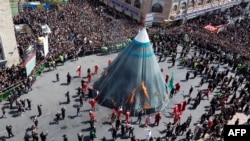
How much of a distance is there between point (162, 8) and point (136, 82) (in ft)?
75.9

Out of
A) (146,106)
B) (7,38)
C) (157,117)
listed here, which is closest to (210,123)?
(157,117)

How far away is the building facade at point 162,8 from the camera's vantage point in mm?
45688

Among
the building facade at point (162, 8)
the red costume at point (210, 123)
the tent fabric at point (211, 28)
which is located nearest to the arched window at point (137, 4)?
the building facade at point (162, 8)

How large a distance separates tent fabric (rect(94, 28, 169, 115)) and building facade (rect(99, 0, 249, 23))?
19.1 m

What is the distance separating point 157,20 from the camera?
1852 inches

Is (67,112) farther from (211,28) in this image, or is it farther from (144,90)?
(211,28)

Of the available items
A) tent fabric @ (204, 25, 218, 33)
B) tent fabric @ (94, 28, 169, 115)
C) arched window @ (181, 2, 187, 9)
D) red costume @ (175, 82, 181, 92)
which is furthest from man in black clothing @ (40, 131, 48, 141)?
arched window @ (181, 2, 187, 9)

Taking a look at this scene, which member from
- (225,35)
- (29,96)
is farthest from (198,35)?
(29,96)

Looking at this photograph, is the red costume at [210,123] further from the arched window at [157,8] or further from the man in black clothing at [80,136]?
the arched window at [157,8]

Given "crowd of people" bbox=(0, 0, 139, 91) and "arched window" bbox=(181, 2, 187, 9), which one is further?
"arched window" bbox=(181, 2, 187, 9)

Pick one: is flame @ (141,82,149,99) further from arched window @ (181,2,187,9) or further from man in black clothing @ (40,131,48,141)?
arched window @ (181,2,187,9)

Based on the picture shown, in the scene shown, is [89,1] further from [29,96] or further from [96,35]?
[29,96]

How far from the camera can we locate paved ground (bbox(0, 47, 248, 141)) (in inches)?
918

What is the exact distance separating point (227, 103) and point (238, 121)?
4.23 m
